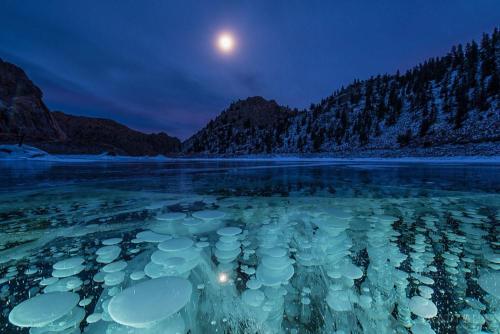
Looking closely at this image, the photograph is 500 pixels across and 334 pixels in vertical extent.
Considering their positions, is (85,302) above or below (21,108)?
below

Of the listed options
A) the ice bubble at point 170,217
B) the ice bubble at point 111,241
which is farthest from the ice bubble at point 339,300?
the ice bubble at point 170,217

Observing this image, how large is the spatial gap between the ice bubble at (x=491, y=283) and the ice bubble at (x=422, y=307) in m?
0.52

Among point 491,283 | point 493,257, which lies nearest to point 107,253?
point 491,283

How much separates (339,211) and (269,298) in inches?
101

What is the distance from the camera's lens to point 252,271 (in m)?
1.77

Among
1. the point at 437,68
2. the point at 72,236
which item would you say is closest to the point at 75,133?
the point at 72,236

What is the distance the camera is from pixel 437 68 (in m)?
48.5

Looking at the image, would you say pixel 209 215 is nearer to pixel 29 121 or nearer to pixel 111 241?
pixel 111 241

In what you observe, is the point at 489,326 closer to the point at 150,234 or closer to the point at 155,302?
the point at 155,302

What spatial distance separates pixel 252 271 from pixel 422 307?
1162 millimetres

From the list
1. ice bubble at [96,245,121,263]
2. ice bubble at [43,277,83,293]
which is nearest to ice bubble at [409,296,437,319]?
ice bubble at [43,277,83,293]

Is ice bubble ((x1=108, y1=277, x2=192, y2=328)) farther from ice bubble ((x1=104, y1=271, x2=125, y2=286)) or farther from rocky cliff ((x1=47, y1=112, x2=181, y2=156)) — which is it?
rocky cliff ((x1=47, y1=112, x2=181, y2=156))

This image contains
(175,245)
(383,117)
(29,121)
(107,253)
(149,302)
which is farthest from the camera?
(29,121)

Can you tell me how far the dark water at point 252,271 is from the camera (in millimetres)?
1206
